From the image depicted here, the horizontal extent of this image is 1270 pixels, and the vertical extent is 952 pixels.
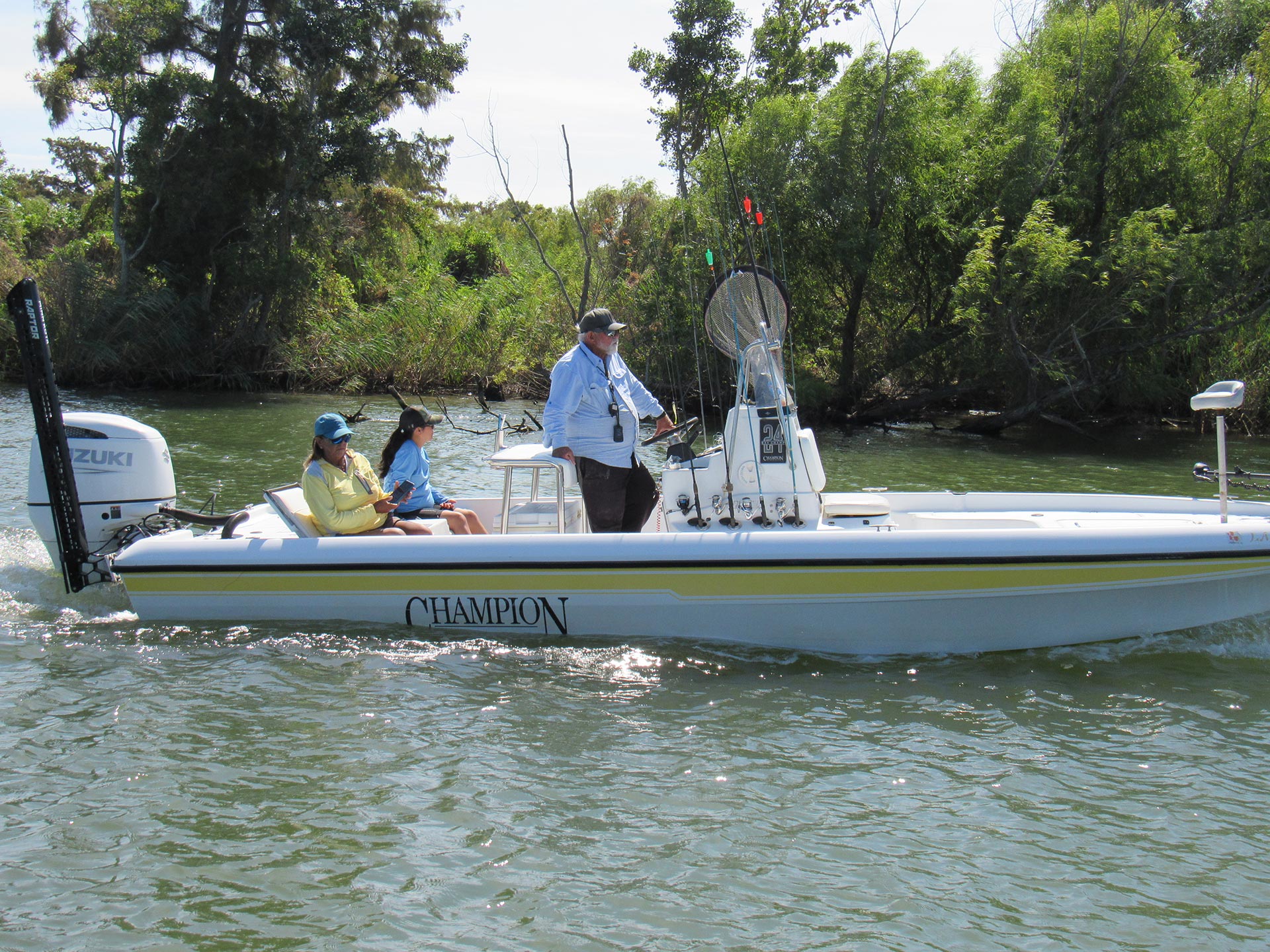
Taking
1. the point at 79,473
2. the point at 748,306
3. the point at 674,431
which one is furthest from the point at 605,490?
the point at 79,473

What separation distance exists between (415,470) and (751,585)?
2324 mm

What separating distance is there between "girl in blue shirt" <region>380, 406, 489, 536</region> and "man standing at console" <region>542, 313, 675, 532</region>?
2.71 ft

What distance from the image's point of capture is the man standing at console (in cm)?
591

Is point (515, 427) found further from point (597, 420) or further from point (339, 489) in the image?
point (597, 420)

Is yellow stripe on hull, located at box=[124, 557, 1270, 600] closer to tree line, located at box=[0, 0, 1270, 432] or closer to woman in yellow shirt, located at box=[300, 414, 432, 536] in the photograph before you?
woman in yellow shirt, located at box=[300, 414, 432, 536]

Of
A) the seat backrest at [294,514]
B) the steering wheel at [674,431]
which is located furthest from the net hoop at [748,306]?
the seat backrest at [294,514]

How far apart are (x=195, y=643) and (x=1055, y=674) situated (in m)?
4.62

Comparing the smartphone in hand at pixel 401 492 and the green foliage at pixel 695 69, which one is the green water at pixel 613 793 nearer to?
the smartphone in hand at pixel 401 492

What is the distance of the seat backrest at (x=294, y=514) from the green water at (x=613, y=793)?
577 mm

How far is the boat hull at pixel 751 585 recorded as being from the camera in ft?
17.8

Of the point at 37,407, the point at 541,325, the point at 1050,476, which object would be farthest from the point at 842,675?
the point at 541,325

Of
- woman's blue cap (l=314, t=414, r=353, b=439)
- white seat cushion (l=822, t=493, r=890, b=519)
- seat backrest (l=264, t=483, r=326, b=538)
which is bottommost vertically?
white seat cushion (l=822, t=493, r=890, b=519)

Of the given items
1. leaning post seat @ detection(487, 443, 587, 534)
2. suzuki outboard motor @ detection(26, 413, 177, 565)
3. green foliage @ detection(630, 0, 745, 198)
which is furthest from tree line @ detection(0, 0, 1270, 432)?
suzuki outboard motor @ detection(26, 413, 177, 565)

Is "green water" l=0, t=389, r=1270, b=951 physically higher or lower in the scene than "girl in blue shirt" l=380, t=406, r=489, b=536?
lower
